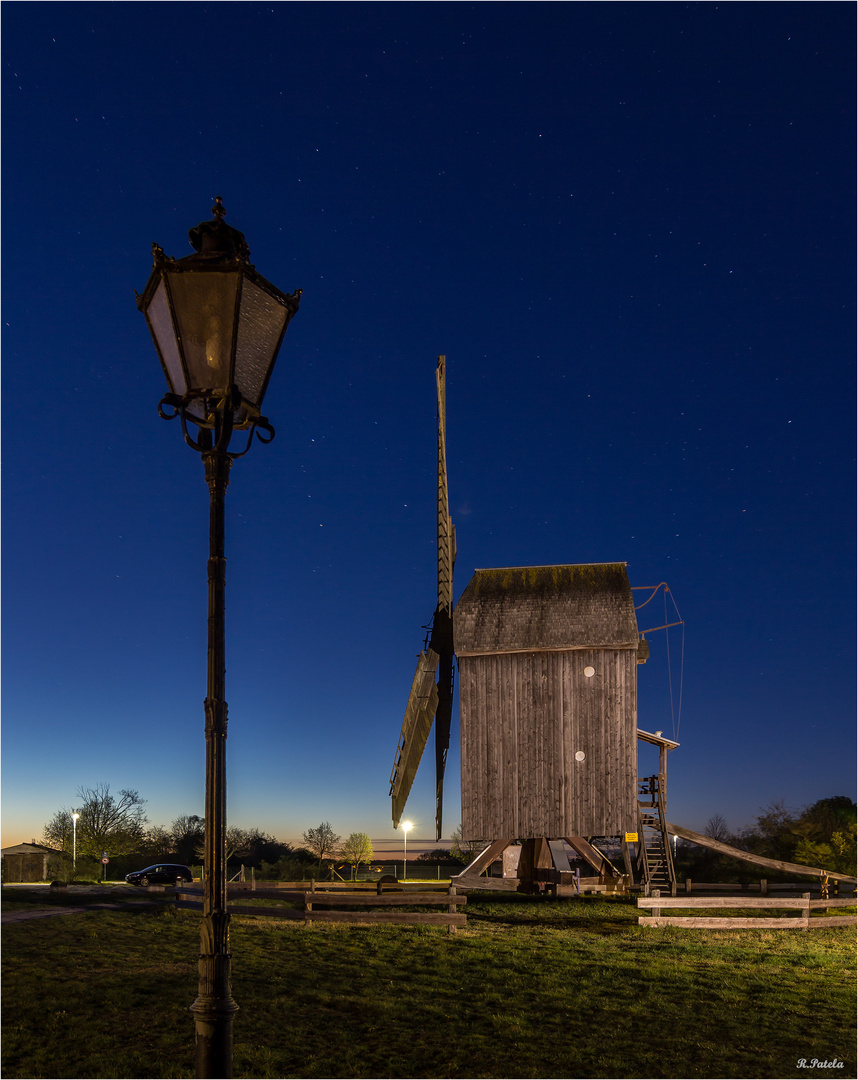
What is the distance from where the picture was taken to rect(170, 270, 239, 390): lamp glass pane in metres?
4.29

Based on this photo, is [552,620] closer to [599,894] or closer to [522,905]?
[522,905]

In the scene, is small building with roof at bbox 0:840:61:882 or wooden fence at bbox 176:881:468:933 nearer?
wooden fence at bbox 176:881:468:933

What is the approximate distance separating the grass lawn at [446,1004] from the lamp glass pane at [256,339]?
653 centimetres

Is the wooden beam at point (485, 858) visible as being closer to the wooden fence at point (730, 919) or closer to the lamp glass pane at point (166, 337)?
the wooden fence at point (730, 919)

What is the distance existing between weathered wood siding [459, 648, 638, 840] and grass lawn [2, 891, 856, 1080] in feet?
13.1

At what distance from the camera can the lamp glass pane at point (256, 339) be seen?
440 cm

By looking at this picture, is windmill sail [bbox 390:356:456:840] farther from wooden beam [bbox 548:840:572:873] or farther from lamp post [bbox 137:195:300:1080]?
lamp post [bbox 137:195:300:1080]

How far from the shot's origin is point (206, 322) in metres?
4.37

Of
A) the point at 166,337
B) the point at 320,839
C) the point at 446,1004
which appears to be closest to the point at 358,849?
the point at 320,839

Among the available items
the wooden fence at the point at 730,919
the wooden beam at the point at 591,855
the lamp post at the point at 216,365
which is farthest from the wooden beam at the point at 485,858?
the lamp post at the point at 216,365

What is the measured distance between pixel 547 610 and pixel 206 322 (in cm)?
1819

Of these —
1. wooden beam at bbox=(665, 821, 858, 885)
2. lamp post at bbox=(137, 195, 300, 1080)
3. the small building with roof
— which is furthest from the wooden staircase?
the small building with roof

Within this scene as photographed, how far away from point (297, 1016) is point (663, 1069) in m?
4.27

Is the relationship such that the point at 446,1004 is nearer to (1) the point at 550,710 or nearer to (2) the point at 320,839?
(1) the point at 550,710
